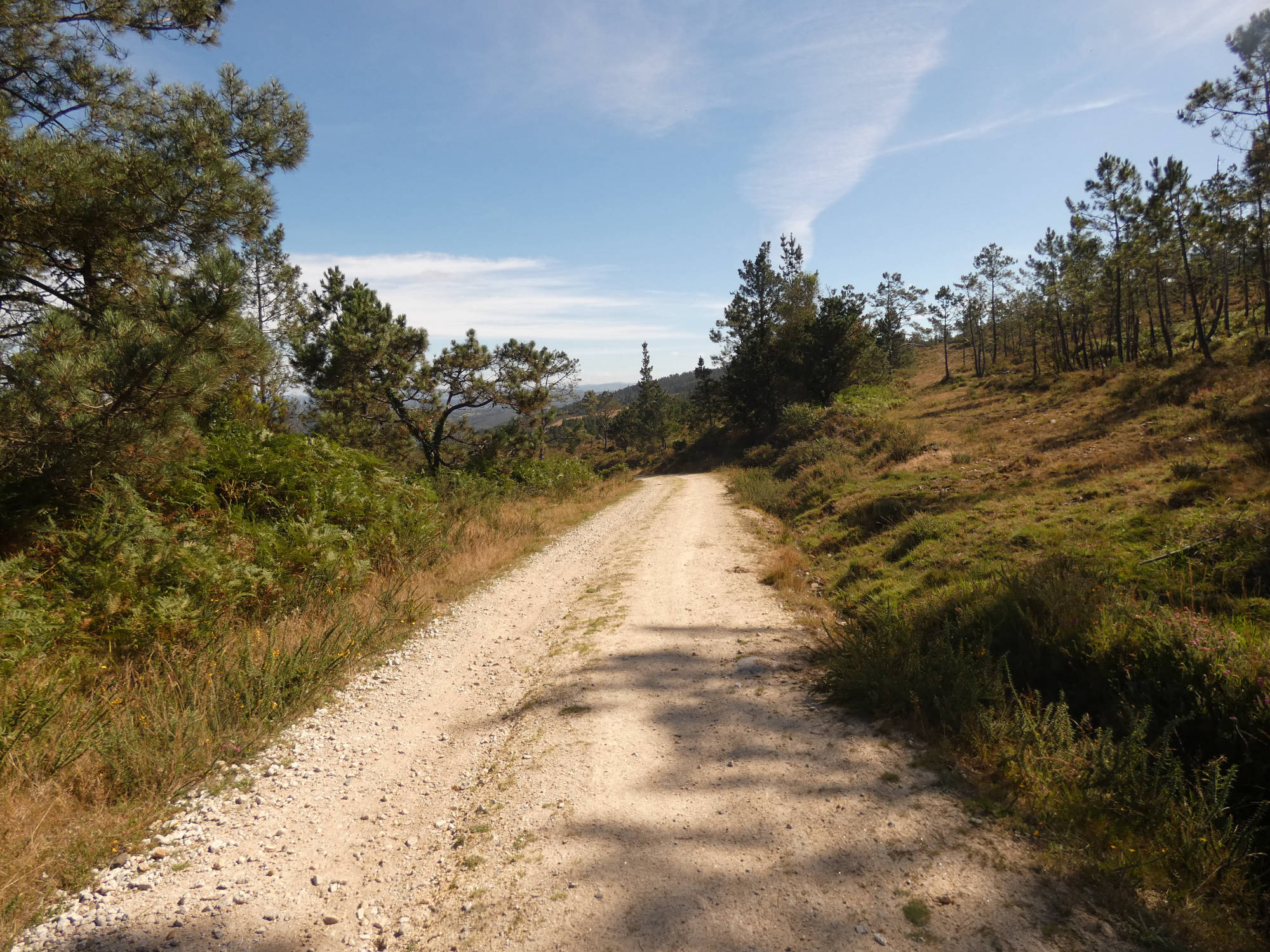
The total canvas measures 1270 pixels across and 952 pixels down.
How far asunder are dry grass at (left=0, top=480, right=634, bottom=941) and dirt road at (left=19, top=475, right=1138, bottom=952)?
21 cm

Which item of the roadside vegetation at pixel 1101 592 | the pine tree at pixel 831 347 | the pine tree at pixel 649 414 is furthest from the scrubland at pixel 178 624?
the pine tree at pixel 649 414

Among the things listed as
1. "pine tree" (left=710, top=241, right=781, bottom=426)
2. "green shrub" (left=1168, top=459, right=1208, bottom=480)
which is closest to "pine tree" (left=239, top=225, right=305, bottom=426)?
"green shrub" (left=1168, top=459, right=1208, bottom=480)

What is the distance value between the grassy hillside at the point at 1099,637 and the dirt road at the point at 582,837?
0.50m

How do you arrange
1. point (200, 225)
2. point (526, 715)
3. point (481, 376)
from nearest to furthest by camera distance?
1. point (526, 715)
2. point (200, 225)
3. point (481, 376)

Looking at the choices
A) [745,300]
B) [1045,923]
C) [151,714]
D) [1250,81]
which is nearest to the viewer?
[1045,923]

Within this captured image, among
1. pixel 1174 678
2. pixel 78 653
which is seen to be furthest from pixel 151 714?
pixel 1174 678

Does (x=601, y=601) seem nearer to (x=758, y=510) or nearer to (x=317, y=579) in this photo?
(x=317, y=579)

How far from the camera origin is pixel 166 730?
376 cm

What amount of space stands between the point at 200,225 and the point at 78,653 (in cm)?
450

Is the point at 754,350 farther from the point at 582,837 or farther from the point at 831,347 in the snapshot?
the point at 582,837

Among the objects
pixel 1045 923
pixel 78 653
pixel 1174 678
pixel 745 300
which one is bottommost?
pixel 1045 923

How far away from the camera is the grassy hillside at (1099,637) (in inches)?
117

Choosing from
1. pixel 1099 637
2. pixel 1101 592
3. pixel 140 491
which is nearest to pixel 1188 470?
pixel 1101 592

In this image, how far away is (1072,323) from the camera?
38312mm
